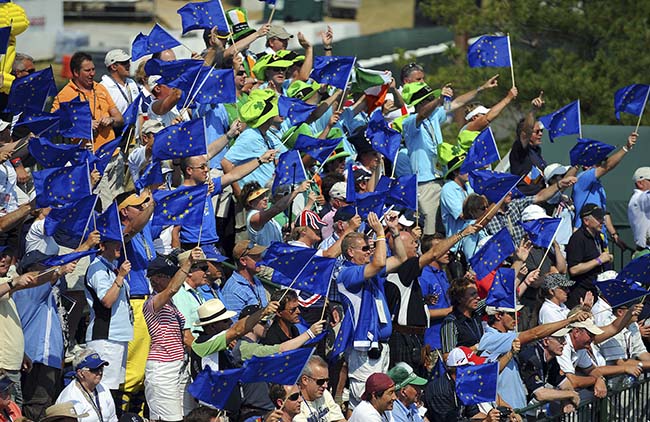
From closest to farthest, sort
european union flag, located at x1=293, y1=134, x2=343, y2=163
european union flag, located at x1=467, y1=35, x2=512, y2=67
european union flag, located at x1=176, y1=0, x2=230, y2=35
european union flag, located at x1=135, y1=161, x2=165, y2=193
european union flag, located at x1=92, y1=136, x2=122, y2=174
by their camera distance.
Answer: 1. european union flag, located at x1=92, y1=136, x2=122, y2=174
2. european union flag, located at x1=135, y1=161, x2=165, y2=193
3. european union flag, located at x1=293, y1=134, x2=343, y2=163
4. european union flag, located at x1=176, y1=0, x2=230, y2=35
5. european union flag, located at x1=467, y1=35, x2=512, y2=67

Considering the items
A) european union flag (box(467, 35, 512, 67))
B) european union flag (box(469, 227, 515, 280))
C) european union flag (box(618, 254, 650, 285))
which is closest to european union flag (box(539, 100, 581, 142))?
european union flag (box(467, 35, 512, 67))

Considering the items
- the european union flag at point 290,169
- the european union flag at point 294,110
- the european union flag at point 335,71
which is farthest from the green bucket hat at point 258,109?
the european union flag at point 335,71

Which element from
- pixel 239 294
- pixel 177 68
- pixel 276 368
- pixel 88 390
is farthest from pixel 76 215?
A: pixel 177 68

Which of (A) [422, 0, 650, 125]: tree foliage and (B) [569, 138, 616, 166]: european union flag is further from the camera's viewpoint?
(A) [422, 0, 650, 125]: tree foliage

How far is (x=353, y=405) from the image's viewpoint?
47.6 ft

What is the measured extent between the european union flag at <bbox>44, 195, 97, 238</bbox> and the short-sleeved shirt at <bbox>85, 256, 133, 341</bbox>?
38cm

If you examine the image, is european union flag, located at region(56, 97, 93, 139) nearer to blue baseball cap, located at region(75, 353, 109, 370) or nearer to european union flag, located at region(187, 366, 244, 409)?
blue baseball cap, located at region(75, 353, 109, 370)

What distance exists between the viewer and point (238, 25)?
19.0 m

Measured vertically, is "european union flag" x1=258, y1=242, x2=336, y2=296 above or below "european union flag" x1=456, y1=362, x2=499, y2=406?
above

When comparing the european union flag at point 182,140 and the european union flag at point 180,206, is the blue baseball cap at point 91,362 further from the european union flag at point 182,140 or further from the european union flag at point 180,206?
the european union flag at point 182,140

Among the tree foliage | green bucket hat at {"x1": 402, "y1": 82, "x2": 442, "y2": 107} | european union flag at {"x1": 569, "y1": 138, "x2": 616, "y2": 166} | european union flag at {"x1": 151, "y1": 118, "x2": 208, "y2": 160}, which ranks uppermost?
european union flag at {"x1": 151, "y1": 118, "x2": 208, "y2": 160}

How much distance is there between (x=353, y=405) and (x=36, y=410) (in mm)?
2881

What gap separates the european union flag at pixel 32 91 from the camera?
1546 cm

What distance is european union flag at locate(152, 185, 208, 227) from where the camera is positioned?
47.9 feet
